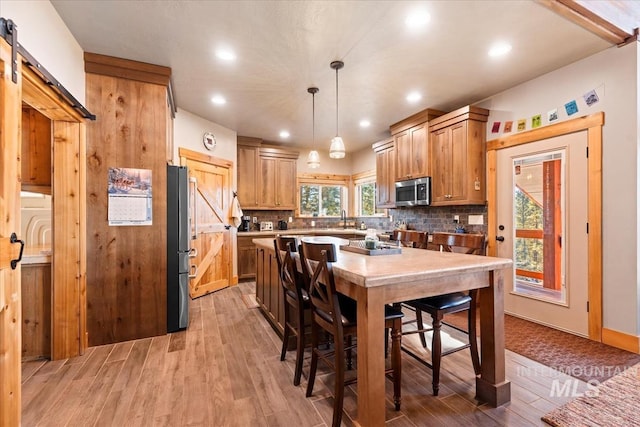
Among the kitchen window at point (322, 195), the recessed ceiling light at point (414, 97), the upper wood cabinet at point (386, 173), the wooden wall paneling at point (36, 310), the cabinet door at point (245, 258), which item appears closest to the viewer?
the wooden wall paneling at point (36, 310)

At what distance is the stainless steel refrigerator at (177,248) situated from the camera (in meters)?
2.96

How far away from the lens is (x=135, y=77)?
2.79 m

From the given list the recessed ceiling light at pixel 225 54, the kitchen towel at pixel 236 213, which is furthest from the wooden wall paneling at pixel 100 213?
Answer: the kitchen towel at pixel 236 213

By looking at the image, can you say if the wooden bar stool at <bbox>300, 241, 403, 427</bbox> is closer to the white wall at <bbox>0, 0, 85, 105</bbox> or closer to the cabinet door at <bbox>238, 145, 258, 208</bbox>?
the white wall at <bbox>0, 0, 85, 105</bbox>

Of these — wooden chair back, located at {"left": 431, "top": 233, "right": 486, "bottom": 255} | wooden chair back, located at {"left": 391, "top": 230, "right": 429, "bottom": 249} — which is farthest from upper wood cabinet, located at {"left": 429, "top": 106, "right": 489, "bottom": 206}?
wooden chair back, located at {"left": 431, "top": 233, "right": 486, "bottom": 255}

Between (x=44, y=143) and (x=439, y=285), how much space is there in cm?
347

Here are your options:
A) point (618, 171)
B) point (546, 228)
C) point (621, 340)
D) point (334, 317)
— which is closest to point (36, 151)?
point (334, 317)

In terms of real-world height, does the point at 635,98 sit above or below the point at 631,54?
below

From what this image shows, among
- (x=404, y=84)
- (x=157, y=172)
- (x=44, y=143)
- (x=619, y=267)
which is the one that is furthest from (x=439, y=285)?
(x=44, y=143)

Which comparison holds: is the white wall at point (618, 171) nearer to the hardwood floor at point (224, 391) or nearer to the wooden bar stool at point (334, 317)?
the hardwood floor at point (224, 391)

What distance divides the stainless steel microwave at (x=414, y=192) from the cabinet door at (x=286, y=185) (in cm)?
216

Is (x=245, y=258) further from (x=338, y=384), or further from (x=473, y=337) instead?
(x=473, y=337)

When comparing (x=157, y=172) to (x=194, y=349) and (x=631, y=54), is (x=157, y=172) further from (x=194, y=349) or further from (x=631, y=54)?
(x=631, y=54)

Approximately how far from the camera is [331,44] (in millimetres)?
2465
